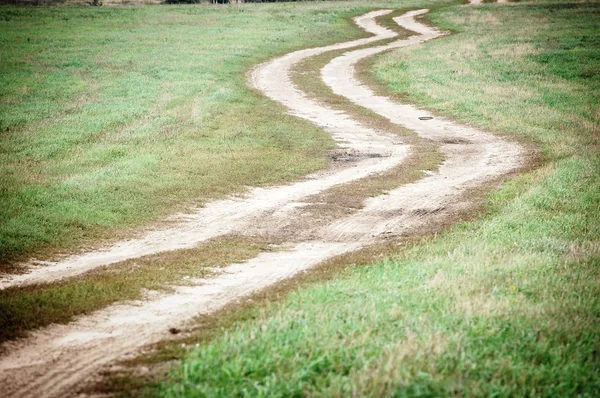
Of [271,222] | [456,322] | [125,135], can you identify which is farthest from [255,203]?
[125,135]

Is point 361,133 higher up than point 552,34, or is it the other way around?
point 552,34

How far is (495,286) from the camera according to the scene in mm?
7922

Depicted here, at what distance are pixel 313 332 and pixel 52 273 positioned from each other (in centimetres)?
539

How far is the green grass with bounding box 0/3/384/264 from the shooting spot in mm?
12656

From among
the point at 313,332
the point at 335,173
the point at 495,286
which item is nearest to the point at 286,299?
the point at 313,332

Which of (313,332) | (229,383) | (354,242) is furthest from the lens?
(354,242)

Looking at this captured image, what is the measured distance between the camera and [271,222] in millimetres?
12367

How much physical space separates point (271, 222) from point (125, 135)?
9.31 meters

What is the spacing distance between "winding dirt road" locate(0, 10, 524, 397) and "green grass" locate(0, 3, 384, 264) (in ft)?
3.43

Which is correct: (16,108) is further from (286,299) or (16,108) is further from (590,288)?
(590,288)

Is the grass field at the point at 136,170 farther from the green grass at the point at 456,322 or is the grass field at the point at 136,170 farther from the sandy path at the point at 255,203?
the green grass at the point at 456,322

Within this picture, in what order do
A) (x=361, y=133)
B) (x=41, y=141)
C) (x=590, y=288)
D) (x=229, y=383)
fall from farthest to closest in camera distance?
1. (x=361, y=133)
2. (x=41, y=141)
3. (x=590, y=288)
4. (x=229, y=383)

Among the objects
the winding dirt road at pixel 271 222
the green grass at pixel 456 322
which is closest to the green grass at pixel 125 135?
the winding dirt road at pixel 271 222

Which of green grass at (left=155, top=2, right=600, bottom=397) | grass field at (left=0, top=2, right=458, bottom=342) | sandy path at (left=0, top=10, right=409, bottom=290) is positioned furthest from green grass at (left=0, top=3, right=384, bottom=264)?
green grass at (left=155, top=2, right=600, bottom=397)
